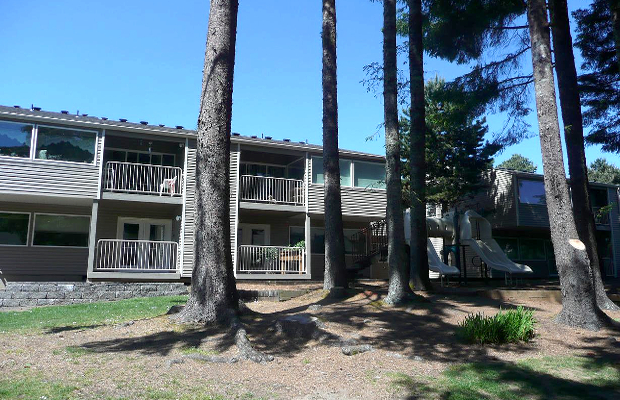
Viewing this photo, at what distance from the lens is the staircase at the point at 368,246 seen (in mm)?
18189

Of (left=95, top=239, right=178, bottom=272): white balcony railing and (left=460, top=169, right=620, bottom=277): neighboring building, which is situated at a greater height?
(left=460, top=169, right=620, bottom=277): neighboring building

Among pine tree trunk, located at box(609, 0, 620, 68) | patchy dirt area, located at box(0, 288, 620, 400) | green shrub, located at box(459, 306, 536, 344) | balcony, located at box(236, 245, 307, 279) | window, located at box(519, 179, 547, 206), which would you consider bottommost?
patchy dirt area, located at box(0, 288, 620, 400)

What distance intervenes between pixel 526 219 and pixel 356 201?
8.99m

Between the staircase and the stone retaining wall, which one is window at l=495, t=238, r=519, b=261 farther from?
the stone retaining wall

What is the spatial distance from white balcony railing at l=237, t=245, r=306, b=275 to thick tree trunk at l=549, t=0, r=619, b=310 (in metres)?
9.25

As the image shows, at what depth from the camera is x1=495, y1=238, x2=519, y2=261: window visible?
25.1 metres

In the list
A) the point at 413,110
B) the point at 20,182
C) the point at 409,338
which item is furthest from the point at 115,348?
the point at 20,182

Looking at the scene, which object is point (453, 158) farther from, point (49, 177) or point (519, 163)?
point (519, 163)

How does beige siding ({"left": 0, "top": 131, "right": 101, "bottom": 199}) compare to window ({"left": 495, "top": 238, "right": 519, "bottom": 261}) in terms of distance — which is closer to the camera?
beige siding ({"left": 0, "top": 131, "right": 101, "bottom": 199})

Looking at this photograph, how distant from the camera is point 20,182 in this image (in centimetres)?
1538

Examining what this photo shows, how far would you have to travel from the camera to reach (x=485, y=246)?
1809cm

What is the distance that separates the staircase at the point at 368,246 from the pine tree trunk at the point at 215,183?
33.9ft

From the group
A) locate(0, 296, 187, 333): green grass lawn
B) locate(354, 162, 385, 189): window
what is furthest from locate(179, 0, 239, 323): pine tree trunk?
locate(354, 162, 385, 189): window

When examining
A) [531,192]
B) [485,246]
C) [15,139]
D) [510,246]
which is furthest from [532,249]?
[15,139]
